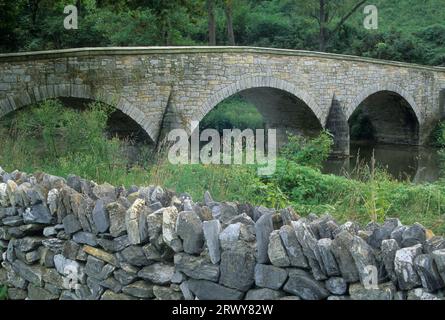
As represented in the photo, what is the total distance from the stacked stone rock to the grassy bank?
2494 millimetres

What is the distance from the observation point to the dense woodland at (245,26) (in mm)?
19938

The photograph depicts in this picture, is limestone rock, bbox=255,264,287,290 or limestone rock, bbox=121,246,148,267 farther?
limestone rock, bbox=121,246,148,267

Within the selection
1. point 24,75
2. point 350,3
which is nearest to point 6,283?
point 24,75

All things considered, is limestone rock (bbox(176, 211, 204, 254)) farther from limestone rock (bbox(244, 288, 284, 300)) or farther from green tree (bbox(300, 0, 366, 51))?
green tree (bbox(300, 0, 366, 51))

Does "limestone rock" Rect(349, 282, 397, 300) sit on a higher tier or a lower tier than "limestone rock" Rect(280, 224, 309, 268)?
lower

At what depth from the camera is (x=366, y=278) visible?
9.92 ft

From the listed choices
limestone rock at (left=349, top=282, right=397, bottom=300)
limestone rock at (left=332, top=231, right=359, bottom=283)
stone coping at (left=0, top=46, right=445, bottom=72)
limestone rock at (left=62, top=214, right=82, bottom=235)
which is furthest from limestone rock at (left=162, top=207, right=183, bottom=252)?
stone coping at (left=0, top=46, right=445, bottom=72)

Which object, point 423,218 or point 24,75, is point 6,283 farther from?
point 24,75

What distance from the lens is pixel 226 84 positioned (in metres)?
16.8

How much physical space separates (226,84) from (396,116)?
1202 cm

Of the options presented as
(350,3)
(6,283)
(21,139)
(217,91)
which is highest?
(350,3)

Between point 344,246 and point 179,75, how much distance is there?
42.1ft

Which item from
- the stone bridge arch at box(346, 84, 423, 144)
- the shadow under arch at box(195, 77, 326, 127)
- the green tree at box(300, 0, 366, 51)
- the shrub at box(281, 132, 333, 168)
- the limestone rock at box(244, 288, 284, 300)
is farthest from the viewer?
the green tree at box(300, 0, 366, 51)

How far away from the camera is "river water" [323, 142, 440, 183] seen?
58.8 ft
